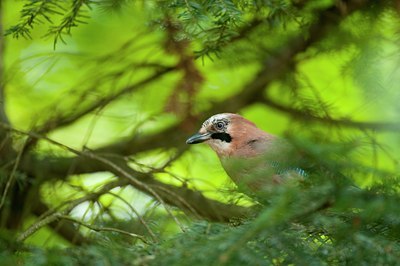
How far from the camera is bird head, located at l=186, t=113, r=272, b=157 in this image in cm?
335

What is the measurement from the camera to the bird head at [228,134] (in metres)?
3.35

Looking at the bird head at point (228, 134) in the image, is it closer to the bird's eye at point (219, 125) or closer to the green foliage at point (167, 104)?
the bird's eye at point (219, 125)

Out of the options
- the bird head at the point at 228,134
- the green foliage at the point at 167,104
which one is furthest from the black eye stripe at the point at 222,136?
the green foliage at the point at 167,104

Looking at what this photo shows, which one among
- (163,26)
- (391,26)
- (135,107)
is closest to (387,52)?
(391,26)

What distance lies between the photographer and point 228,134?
135 inches

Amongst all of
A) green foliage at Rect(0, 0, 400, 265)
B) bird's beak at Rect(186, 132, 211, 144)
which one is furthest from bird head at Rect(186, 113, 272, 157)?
green foliage at Rect(0, 0, 400, 265)

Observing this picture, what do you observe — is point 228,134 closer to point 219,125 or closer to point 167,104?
point 219,125

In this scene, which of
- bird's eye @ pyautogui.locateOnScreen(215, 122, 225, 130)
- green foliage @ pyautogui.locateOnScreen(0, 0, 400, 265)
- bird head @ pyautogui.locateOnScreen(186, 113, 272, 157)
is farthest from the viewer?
bird's eye @ pyautogui.locateOnScreen(215, 122, 225, 130)

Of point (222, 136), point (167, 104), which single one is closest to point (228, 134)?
point (222, 136)

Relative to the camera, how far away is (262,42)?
3523 mm

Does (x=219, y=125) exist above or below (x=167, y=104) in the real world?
below

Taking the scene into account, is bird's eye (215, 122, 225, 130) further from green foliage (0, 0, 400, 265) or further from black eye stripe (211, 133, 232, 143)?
green foliage (0, 0, 400, 265)

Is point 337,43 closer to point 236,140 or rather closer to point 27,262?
point 236,140

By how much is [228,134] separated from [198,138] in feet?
0.43
